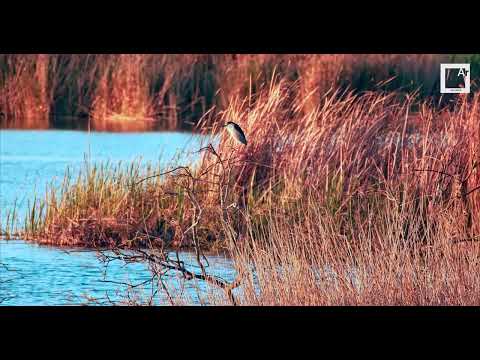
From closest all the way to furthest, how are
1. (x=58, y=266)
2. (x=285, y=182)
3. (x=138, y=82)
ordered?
(x=58, y=266)
(x=285, y=182)
(x=138, y=82)

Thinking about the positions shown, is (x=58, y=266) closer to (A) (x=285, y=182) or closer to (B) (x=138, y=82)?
(A) (x=285, y=182)

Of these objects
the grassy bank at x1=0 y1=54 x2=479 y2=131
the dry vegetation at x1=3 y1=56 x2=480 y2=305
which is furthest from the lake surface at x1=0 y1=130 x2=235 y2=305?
the grassy bank at x1=0 y1=54 x2=479 y2=131

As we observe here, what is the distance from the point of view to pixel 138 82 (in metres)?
23.7

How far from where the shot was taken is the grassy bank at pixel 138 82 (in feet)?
76.8

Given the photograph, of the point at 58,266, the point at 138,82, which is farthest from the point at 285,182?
the point at 138,82

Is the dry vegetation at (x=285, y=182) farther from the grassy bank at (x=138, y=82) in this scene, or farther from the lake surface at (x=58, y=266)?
the grassy bank at (x=138, y=82)

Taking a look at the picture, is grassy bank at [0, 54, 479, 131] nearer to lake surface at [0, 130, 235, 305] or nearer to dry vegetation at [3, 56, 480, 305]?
lake surface at [0, 130, 235, 305]

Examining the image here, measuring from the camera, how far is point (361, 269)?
852 cm

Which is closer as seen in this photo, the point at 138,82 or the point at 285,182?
the point at 285,182
